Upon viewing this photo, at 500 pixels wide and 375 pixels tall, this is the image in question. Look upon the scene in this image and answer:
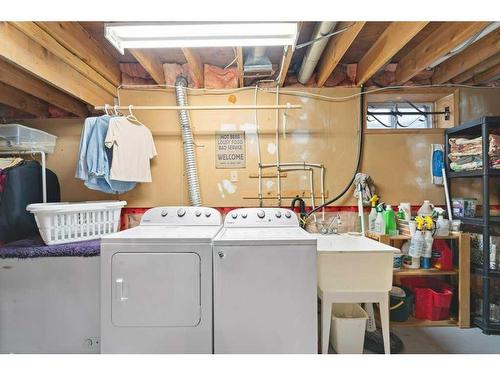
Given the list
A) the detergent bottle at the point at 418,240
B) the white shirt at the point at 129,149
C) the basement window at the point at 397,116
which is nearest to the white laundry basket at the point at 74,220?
the white shirt at the point at 129,149

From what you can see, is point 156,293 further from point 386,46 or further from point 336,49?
point 386,46

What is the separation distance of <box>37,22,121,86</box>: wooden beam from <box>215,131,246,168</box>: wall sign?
1.16m

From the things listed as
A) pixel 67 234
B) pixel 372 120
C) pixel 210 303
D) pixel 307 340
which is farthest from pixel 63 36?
pixel 372 120

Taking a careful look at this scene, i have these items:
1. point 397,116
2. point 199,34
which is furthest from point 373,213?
point 199,34

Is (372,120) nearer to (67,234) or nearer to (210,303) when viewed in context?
(210,303)

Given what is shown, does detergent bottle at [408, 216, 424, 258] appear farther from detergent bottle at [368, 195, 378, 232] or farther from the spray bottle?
detergent bottle at [368, 195, 378, 232]

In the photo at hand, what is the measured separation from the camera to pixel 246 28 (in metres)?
1.70

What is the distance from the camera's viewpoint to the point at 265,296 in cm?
170

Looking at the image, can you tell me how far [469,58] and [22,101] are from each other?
427 centimetres

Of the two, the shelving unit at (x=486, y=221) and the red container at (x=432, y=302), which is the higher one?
the shelving unit at (x=486, y=221)

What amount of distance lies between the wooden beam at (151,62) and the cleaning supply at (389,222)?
255cm

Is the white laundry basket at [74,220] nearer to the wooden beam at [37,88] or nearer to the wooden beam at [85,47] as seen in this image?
the wooden beam at [37,88]

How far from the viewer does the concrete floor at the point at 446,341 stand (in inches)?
82.7
